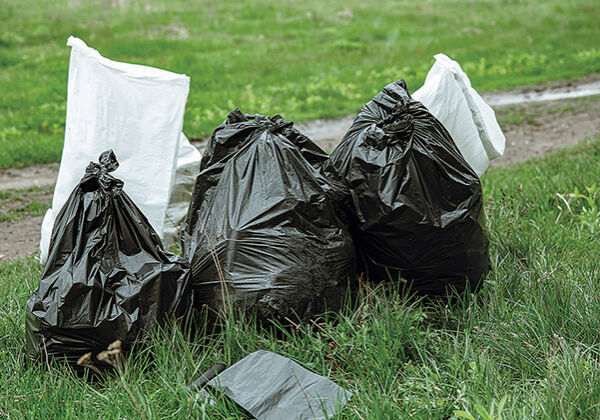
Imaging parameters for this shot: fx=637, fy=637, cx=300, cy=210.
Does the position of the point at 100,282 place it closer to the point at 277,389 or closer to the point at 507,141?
the point at 277,389

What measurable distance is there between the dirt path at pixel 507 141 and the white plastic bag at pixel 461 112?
2.80m

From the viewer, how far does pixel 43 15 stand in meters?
13.6

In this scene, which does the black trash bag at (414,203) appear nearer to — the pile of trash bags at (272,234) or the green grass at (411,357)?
the pile of trash bags at (272,234)

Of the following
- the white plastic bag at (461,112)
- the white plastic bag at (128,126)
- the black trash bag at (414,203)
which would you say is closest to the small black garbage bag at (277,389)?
the black trash bag at (414,203)

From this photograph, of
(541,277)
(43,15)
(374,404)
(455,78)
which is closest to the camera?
(374,404)

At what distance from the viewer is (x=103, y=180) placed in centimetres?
244

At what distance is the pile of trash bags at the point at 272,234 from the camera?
232 cm

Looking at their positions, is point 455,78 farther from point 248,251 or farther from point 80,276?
point 80,276

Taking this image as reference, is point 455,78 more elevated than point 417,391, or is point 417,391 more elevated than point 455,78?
point 455,78

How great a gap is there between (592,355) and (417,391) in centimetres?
72

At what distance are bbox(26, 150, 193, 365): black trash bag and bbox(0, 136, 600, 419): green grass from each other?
0.33ft

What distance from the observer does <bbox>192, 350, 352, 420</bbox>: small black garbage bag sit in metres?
1.98

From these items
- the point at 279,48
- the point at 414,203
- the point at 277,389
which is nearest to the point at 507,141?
the point at 414,203

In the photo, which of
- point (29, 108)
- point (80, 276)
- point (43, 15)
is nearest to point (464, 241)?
point (80, 276)
